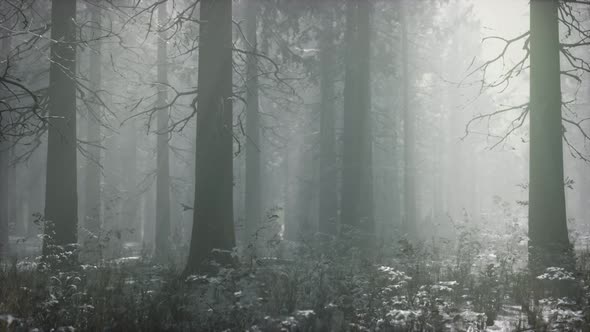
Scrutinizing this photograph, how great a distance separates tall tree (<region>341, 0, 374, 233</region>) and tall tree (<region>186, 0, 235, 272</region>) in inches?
279

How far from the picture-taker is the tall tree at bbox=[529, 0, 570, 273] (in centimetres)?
896

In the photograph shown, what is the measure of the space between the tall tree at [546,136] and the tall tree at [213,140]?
5.97 m

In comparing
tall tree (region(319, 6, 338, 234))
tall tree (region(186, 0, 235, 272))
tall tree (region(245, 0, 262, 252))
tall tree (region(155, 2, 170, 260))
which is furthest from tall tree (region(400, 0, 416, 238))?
tall tree (region(186, 0, 235, 272))

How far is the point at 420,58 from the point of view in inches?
1016

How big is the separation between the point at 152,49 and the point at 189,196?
359 inches

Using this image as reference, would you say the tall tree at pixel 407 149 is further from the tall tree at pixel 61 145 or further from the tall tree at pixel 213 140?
the tall tree at pixel 61 145

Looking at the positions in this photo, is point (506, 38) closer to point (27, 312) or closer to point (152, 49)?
point (27, 312)

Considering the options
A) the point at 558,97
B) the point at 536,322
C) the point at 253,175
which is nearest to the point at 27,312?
the point at 536,322

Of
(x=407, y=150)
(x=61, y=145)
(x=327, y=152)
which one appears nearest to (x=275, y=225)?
(x=327, y=152)

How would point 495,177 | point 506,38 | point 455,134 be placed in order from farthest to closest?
point 495,177
point 455,134
point 506,38

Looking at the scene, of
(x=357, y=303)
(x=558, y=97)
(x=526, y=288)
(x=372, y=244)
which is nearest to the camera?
(x=357, y=303)

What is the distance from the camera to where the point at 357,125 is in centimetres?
1556

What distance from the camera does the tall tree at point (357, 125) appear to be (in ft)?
50.4

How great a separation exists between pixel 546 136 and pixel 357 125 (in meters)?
7.12
